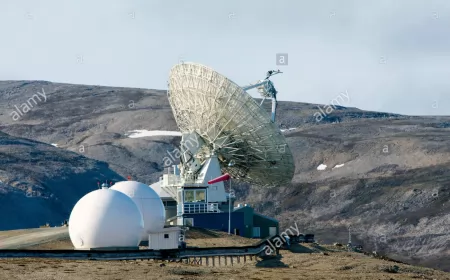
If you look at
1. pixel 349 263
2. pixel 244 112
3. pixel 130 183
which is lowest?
pixel 349 263

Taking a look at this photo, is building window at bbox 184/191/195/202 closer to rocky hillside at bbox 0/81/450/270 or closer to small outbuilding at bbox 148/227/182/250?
small outbuilding at bbox 148/227/182/250

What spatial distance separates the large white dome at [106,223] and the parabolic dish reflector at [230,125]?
81.9 ft

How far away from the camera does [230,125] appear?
86812 mm

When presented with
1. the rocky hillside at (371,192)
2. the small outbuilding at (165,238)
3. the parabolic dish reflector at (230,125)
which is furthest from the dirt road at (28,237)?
the rocky hillside at (371,192)

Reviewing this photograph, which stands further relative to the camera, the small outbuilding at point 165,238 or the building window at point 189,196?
the building window at point 189,196

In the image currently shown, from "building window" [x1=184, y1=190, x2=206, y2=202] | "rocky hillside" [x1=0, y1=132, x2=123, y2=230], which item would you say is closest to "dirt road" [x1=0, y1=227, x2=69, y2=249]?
"building window" [x1=184, y1=190, x2=206, y2=202]

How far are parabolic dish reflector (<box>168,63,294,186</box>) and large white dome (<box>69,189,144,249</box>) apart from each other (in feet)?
81.9

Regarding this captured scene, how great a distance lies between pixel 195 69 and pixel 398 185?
78.5 meters

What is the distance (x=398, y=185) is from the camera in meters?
158

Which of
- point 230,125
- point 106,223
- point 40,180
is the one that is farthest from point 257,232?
point 40,180

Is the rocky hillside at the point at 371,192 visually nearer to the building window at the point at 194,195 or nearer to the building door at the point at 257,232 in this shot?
the building door at the point at 257,232

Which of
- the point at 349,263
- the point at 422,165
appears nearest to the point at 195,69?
the point at 349,263

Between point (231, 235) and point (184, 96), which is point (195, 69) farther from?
point (231, 235)

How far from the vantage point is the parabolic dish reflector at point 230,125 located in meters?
84.1
